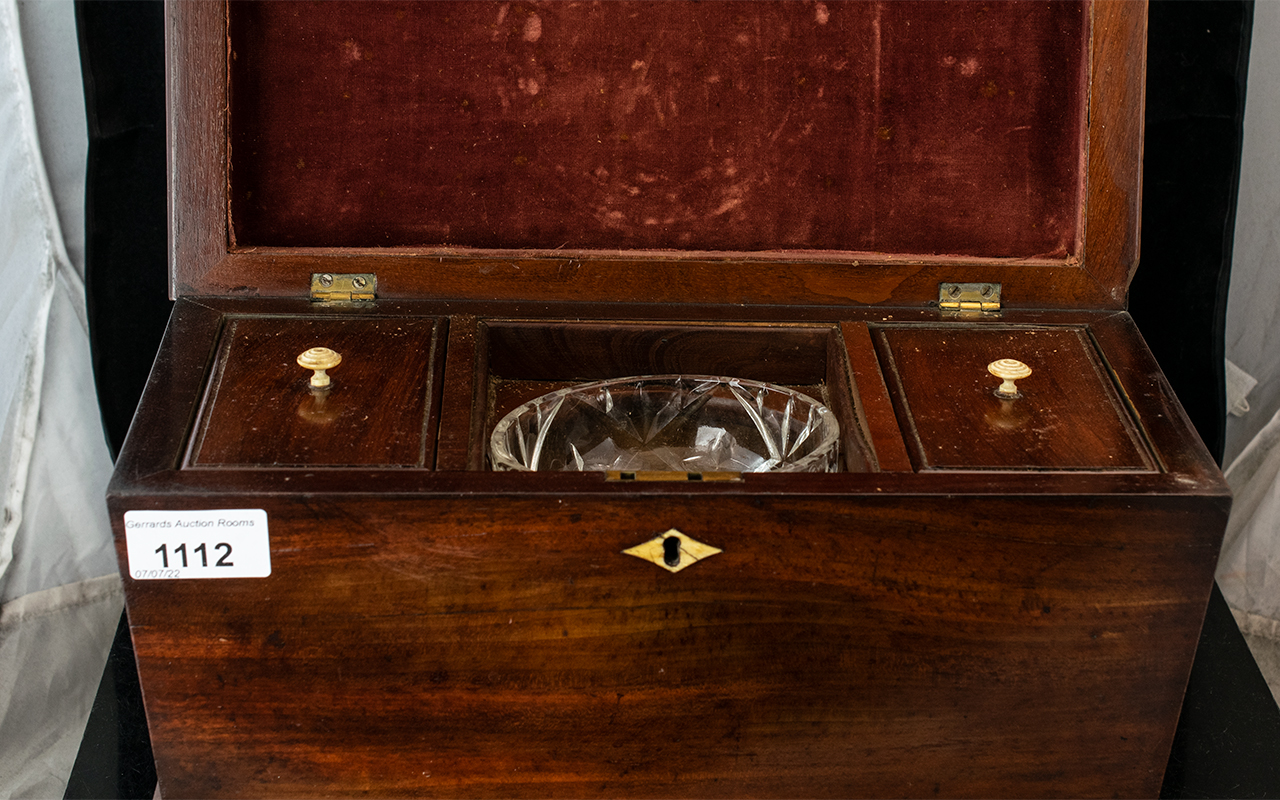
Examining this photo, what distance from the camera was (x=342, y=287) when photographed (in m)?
1.58

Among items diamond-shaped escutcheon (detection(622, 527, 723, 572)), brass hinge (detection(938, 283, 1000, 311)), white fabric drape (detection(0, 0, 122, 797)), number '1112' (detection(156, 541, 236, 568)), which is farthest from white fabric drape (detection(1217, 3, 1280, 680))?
white fabric drape (detection(0, 0, 122, 797))

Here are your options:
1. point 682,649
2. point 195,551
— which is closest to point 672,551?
point 682,649

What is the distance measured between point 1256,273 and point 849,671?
122cm

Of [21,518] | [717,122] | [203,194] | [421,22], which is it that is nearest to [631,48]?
[717,122]

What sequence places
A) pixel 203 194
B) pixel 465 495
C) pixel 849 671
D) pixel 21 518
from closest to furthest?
1. pixel 465 495
2. pixel 849 671
3. pixel 203 194
4. pixel 21 518

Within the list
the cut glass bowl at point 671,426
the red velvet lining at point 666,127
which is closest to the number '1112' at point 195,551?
the cut glass bowl at point 671,426

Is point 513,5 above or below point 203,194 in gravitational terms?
above

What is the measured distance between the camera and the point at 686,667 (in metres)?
1.31

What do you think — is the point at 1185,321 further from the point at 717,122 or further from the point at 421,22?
the point at 421,22

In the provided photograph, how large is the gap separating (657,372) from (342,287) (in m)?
0.42

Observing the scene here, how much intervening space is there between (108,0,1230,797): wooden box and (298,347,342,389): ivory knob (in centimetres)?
3

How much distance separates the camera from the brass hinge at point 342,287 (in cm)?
158

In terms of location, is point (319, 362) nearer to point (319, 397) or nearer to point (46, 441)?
point (319, 397)

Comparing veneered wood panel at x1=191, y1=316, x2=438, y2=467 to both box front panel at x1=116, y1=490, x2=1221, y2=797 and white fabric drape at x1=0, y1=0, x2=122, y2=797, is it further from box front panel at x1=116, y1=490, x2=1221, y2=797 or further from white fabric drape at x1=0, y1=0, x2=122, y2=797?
white fabric drape at x1=0, y1=0, x2=122, y2=797
